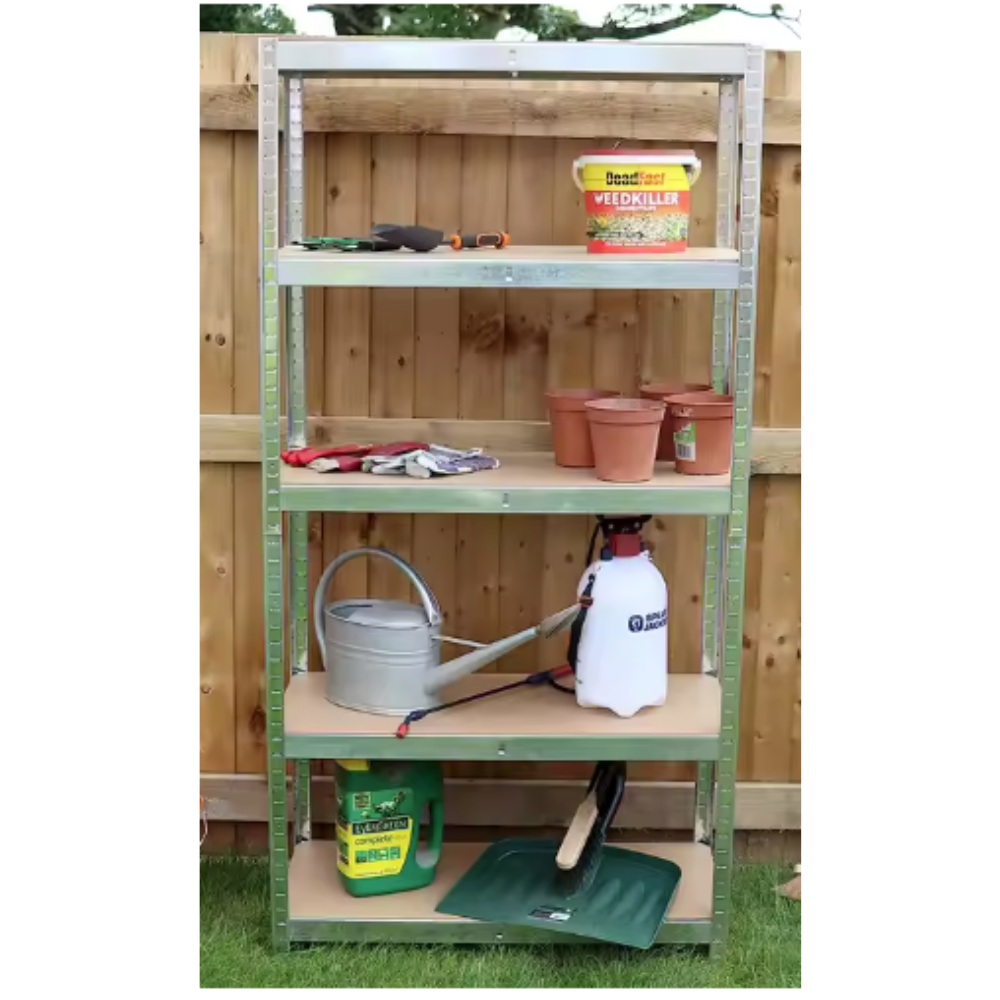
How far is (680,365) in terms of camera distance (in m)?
3.47

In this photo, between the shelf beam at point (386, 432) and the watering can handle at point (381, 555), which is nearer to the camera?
the watering can handle at point (381, 555)

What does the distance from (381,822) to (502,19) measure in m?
2.32

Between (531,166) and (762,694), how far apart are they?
57.3 inches

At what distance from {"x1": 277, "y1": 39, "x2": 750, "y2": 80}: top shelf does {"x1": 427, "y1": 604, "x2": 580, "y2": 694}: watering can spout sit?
1141mm

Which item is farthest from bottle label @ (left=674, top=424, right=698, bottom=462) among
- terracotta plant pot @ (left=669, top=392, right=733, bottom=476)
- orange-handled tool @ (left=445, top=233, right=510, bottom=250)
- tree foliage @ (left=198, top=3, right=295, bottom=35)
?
tree foliage @ (left=198, top=3, right=295, bottom=35)

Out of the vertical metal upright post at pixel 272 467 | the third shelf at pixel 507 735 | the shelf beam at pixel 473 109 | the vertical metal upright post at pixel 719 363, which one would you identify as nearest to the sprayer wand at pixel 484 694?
the third shelf at pixel 507 735

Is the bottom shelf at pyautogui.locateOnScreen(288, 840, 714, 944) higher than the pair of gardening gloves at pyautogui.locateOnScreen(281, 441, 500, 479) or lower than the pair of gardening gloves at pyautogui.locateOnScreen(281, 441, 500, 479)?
lower

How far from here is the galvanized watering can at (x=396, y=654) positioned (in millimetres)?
3121

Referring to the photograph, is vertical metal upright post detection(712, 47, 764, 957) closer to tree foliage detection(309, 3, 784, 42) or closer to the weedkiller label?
the weedkiller label

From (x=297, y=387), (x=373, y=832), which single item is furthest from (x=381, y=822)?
(x=297, y=387)

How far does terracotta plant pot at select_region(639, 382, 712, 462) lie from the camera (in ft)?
10.7

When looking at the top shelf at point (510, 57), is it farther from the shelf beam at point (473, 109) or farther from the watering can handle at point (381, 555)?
the watering can handle at point (381, 555)

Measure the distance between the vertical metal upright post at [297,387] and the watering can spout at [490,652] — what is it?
46 centimetres

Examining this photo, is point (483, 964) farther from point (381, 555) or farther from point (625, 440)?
point (625, 440)
